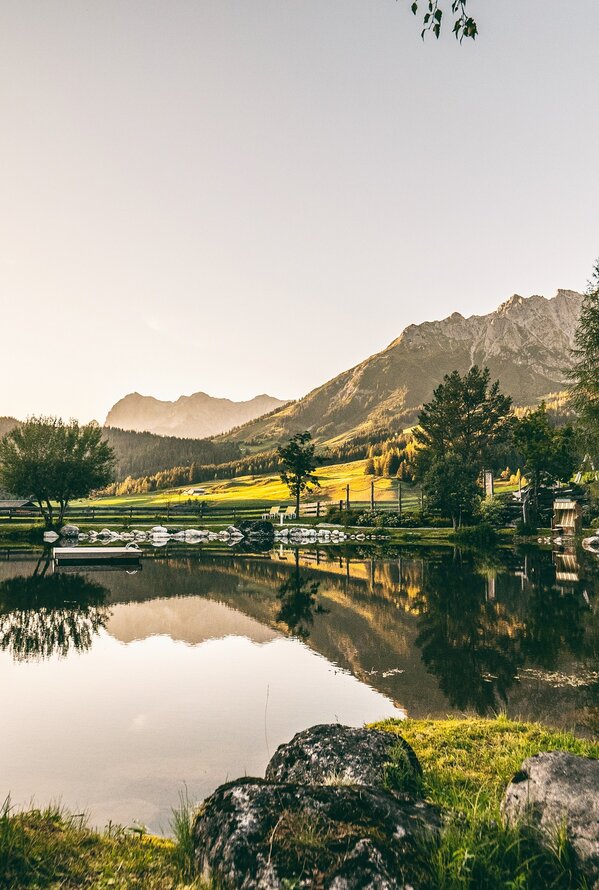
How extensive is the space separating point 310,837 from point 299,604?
1987 centimetres

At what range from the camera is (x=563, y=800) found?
5234mm

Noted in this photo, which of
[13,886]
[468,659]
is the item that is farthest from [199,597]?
[13,886]

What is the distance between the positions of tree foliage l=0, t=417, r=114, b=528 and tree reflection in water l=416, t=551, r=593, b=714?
5261 centimetres

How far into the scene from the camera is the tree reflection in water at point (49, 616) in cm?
1748

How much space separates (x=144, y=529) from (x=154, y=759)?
70217 mm

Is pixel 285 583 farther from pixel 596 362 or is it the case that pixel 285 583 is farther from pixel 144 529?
pixel 144 529

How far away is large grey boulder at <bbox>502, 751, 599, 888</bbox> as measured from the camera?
4.90m

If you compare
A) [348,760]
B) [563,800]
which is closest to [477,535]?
[348,760]

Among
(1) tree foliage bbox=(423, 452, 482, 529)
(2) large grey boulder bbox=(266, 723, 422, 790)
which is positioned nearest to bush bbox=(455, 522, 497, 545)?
(1) tree foliage bbox=(423, 452, 482, 529)

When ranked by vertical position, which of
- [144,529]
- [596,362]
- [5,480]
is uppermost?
[596,362]

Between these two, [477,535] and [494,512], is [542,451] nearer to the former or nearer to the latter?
[494,512]

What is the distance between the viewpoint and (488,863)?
492cm

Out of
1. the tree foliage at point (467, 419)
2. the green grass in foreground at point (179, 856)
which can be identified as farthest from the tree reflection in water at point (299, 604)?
the tree foliage at point (467, 419)

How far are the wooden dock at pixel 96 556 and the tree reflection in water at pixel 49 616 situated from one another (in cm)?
887
